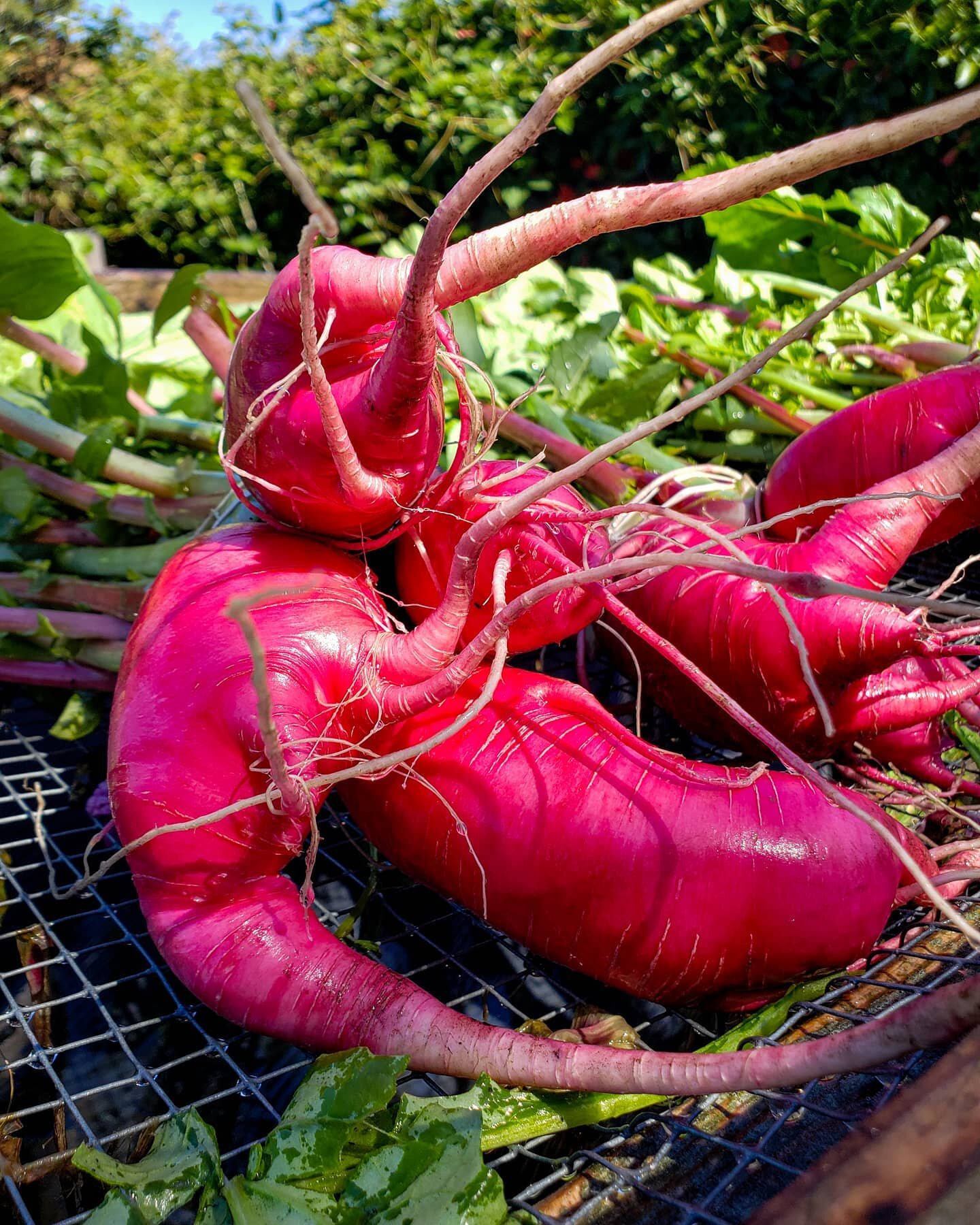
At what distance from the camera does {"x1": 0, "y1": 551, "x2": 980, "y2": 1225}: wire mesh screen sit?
0.74 meters

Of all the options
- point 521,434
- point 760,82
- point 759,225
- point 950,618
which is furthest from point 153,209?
point 950,618

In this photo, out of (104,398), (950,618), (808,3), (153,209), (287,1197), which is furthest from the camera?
(153,209)

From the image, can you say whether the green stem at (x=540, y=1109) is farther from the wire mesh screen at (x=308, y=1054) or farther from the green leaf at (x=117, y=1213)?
the green leaf at (x=117, y=1213)

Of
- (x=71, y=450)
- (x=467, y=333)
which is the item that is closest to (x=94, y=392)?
(x=71, y=450)

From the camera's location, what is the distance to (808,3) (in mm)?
3275

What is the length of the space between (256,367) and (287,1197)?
0.80 metres

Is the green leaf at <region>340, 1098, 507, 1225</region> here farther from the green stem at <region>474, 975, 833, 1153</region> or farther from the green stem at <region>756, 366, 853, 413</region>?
the green stem at <region>756, 366, 853, 413</region>

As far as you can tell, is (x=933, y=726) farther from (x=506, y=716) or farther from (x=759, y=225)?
(x=759, y=225)

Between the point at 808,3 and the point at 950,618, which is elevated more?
the point at 808,3

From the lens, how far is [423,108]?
188 inches

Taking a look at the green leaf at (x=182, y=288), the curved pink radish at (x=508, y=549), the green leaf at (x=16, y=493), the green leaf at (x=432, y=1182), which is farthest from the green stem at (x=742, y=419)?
the green leaf at (x=432, y=1182)

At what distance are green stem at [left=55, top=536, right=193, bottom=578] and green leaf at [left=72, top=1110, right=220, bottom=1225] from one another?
2.72 ft

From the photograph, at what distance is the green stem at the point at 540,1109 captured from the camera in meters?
0.78

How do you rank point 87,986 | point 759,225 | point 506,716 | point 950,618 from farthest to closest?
point 759,225, point 950,618, point 506,716, point 87,986
